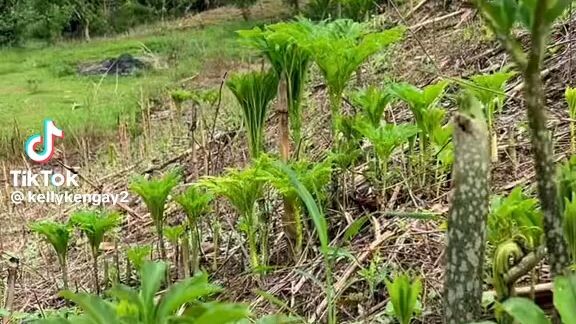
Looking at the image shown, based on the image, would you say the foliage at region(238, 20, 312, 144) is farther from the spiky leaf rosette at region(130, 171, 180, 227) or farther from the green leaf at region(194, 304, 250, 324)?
the green leaf at region(194, 304, 250, 324)

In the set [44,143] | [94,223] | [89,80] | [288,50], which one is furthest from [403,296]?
[89,80]

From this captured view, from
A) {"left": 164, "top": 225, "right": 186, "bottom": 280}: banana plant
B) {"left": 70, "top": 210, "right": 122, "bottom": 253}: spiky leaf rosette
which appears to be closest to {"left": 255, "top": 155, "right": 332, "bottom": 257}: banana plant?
{"left": 164, "top": 225, "right": 186, "bottom": 280}: banana plant

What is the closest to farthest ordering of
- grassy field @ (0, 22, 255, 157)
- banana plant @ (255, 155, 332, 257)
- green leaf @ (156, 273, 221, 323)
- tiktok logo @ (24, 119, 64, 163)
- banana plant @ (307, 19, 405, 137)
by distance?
green leaf @ (156, 273, 221, 323) < banana plant @ (255, 155, 332, 257) < banana plant @ (307, 19, 405, 137) < tiktok logo @ (24, 119, 64, 163) < grassy field @ (0, 22, 255, 157)

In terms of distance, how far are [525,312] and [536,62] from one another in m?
0.18

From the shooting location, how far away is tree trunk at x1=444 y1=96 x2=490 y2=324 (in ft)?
1.86

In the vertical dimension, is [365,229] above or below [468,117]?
below

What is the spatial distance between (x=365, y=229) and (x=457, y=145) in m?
0.86

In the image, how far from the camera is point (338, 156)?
1.40 metres

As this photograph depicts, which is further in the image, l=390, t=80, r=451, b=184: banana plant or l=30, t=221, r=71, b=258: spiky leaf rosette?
l=30, t=221, r=71, b=258: spiky leaf rosette

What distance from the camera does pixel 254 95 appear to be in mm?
1473

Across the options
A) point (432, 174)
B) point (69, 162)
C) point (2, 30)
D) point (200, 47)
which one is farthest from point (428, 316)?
point (2, 30)

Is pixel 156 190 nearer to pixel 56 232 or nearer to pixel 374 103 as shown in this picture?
pixel 56 232

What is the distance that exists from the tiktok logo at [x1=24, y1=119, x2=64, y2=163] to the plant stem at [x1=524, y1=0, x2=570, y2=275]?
3.27 metres

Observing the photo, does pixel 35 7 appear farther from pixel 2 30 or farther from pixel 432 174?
pixel 432 174
